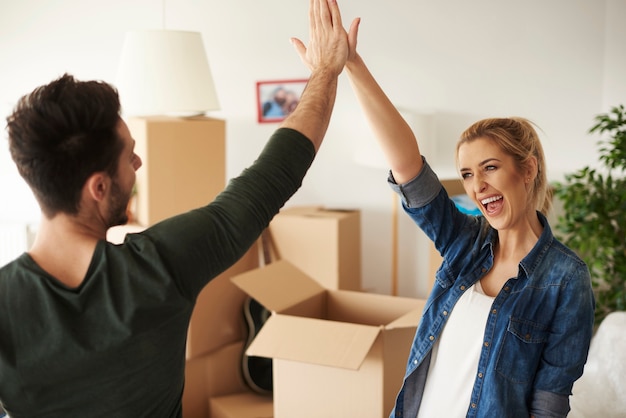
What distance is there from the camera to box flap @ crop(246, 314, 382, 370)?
2076 mm

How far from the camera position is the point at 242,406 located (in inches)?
131

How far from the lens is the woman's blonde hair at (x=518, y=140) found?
5.24 feet

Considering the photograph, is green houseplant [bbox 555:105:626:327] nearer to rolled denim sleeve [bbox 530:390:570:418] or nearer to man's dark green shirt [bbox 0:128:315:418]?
rolled denim sleeve [bbox 530:390:570:418]

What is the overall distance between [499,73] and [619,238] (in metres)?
1.21

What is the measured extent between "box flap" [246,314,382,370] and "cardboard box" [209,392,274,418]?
1.10 m

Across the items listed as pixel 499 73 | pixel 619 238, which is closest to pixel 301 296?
pixel 619 238

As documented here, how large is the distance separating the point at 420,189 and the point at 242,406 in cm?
204

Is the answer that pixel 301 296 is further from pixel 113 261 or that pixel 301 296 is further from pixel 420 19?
pixel 420 19

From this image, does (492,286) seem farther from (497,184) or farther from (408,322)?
(408,322)

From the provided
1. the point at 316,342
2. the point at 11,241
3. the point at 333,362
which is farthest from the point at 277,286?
the point at 11,241

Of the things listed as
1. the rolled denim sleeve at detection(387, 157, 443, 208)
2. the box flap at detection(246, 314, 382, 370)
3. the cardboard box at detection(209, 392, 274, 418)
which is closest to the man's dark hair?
the rolled denim sleeve at detection(387, 157, 443, 208)

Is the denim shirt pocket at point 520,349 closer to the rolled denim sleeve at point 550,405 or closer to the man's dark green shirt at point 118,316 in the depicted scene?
the rolled denim sleeve at point 550,405

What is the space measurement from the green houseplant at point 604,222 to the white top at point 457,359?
156 cm

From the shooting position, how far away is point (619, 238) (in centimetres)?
298
